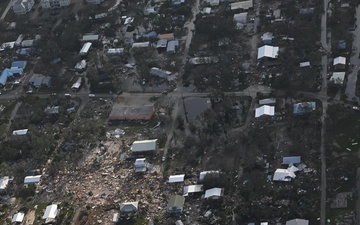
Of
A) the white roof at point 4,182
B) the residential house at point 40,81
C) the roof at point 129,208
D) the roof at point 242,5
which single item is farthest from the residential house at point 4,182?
the roof at point 242,5

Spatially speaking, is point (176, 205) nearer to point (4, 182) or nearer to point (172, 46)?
point (4, 182)

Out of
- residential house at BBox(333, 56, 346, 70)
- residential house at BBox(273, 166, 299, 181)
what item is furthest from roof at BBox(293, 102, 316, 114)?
residential house at BBox(273, 166, 299, 181)

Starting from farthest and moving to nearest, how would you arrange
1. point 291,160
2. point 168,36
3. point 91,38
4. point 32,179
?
point 91,38
point 168,36
point 32,179
point 291,160

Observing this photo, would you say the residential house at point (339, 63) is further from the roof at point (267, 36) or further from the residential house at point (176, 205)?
the residential house at point (176, 205)

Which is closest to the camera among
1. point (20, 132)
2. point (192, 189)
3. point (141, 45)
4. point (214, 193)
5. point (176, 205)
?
point (176, 205)

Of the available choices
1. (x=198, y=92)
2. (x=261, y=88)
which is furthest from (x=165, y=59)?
(x=261, y=88)

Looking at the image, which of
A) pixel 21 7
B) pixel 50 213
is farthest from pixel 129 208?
pixel 21 7

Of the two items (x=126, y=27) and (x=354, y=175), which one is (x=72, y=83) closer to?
(x=126, y=27)
